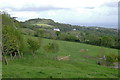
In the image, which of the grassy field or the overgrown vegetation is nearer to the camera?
the grassy field

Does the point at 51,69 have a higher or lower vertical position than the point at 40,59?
higher

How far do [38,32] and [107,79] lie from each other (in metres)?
95.1

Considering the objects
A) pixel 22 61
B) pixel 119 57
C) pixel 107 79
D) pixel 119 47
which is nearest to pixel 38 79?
pixel 107 79

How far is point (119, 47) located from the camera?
113 metres

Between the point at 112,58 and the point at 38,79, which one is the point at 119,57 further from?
the point at 38,79

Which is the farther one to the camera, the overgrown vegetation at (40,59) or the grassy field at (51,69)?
the overgrown vegetation at (40,59)

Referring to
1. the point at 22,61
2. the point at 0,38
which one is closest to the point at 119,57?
the point at 22,61

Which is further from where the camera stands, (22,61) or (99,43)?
(99,43)

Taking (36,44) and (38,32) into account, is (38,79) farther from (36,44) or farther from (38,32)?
(38,32)

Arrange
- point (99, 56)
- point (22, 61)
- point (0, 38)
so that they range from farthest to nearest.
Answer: point (99, 56), point (22, 61), point (0, 38)

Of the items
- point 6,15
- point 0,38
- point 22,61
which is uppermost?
point 6,15

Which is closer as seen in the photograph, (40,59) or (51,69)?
(51,69)

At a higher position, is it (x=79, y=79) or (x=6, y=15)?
(x=6, y=15)

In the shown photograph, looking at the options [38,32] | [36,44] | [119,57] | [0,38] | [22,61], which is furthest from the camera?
[38,32]
